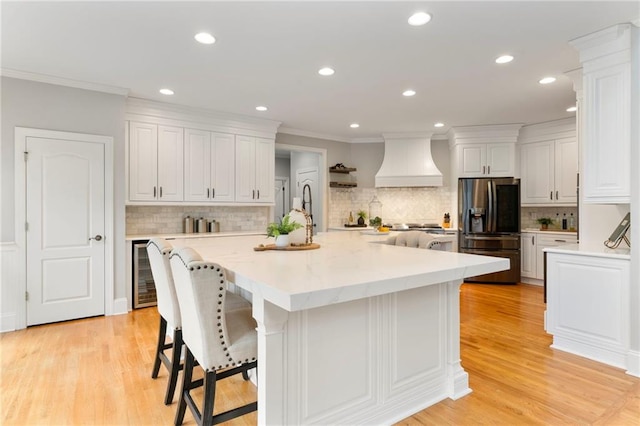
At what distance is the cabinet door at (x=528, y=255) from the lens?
563 cm

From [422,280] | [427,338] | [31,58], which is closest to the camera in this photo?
[422,280]

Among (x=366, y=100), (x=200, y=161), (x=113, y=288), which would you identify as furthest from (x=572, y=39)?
(x=113, y=288)

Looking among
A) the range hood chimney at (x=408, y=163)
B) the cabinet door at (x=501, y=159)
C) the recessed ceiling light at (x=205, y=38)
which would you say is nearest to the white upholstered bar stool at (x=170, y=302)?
the recessed ceiling light at (x=205, y=38)

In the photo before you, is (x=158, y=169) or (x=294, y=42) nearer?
(x=294, y=42)

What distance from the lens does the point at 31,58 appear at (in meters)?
3.24

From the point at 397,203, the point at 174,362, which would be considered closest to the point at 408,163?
the point at 397,203

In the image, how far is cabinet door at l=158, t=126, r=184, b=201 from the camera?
4.65 metres

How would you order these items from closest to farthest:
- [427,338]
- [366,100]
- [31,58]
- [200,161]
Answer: [427,338]
[31,58]
[366,100]
[200,161]

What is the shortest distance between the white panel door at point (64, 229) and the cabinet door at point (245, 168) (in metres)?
1.81

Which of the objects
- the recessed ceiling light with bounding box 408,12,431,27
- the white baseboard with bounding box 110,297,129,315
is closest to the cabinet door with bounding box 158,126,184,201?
the white baseboard with bounding box 110,297,129,315

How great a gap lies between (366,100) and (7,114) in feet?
12.7

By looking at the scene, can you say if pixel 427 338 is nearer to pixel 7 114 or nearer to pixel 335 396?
pixel 335 396

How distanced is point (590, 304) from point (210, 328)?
2.96m

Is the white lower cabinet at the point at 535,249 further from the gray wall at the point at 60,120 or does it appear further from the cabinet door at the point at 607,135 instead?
the gray wall at the point at 60,120
